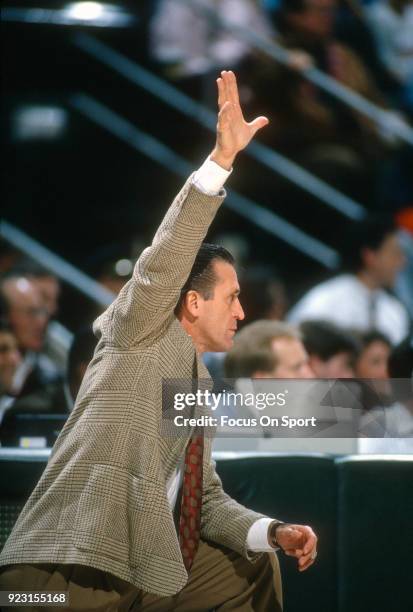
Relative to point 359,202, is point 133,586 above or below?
below

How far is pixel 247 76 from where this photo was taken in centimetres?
577

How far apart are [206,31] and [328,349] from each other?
235cm

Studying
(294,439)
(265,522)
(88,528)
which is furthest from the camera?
(294,439)

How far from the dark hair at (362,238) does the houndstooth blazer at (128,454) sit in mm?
2791

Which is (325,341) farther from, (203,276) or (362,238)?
(203,276)

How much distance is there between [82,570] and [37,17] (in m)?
4.40

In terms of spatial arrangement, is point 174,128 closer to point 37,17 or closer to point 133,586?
point 37,17

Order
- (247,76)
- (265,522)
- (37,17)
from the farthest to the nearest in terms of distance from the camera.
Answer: (37,17) < (247,76) < (265,522)

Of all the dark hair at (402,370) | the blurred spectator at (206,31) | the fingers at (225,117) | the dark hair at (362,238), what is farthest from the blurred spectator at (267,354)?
the blurred spectator at (206,31)

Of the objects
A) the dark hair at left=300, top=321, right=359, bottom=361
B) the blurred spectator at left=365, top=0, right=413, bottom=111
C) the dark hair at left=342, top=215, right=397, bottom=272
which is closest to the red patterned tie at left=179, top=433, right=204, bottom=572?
the dark hair at left=300, top=321, right=359, bottom=361

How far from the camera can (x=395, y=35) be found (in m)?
5.82

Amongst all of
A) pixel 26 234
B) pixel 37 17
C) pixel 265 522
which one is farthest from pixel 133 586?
pixel 37 17

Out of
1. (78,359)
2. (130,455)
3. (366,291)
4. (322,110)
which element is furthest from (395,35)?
(130,455)

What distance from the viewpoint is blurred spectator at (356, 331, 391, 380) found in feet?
13.6
